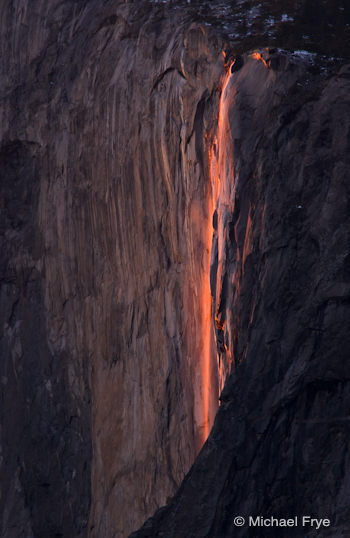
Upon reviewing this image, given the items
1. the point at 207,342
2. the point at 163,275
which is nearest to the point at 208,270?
the point at 207,342

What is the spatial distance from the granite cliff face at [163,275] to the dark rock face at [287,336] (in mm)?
23

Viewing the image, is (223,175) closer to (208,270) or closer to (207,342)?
(208,270)

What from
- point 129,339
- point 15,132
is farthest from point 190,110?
point 15,132

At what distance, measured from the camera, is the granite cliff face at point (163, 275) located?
11.9 m

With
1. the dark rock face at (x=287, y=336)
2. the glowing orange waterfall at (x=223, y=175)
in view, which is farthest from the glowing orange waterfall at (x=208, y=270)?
the dark rock face at (x=287, y=336)

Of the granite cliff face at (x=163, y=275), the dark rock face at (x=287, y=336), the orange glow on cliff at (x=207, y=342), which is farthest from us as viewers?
the orange glow on cliff at (x=207, y=342)

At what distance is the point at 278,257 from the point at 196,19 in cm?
434

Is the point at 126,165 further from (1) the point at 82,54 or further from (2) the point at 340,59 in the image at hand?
(2) the point at 340,59

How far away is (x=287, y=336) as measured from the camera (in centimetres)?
1199

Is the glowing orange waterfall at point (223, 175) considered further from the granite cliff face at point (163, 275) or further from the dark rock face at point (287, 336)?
the dark rock face at point (287, 336)

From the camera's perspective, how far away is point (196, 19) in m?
14.9

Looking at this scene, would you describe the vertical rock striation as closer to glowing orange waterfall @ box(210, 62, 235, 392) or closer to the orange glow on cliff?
the orange glow on cliff

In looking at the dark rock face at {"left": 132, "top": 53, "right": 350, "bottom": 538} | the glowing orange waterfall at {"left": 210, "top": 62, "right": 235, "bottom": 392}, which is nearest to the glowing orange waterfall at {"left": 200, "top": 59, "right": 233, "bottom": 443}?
the glowing orange waterfall at {"left": 210, "top": 62, "right": 235, "bottom": 392}

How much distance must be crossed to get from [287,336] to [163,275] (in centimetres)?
366
